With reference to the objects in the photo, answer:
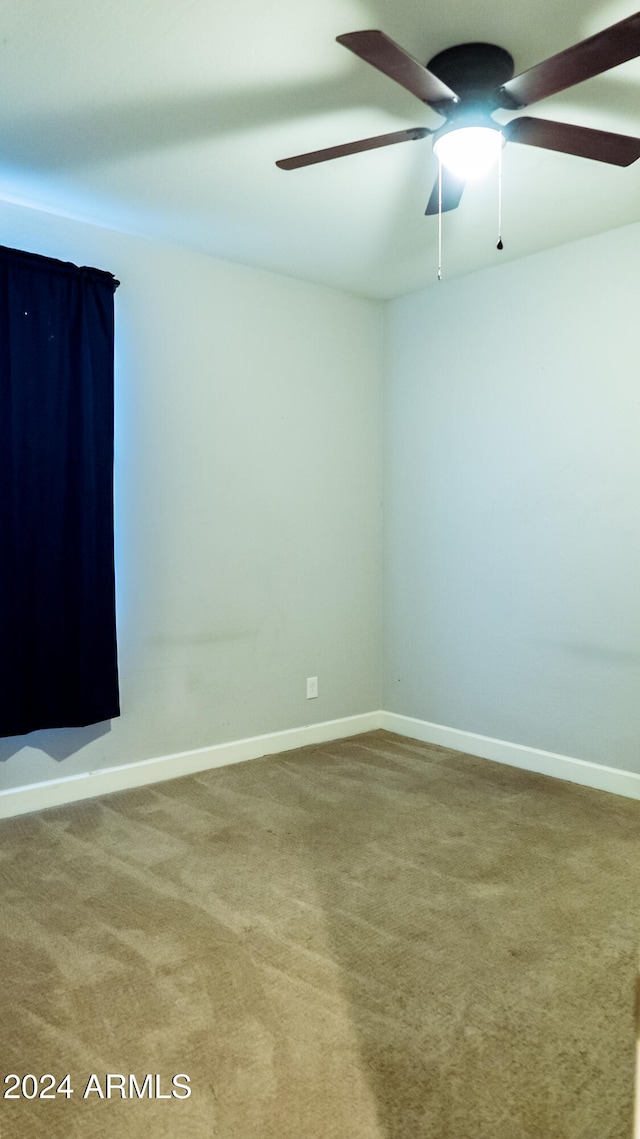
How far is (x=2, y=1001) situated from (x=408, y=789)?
1908 mm

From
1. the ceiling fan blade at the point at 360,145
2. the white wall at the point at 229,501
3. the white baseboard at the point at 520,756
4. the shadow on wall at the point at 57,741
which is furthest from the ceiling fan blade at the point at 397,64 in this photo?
the white baseboard at the point at 520,756

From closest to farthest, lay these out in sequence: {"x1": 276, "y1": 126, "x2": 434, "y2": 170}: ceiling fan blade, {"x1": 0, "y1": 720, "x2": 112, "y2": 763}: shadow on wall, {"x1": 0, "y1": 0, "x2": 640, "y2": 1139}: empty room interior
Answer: {"x1": 0, "y1": 0, "x2": 640, "y2": 1139}: empty room interior → {"x1": 276, "y1": 126, "x2": 434, "y2": 170}: ceiling fan blade → {"x1": 0, "y1": 720, "x2": 112, "y2": 763}: shadow on wall

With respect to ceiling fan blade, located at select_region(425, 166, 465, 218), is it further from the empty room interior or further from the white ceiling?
the white ceiling

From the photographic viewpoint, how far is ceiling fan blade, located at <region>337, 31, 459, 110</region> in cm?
159

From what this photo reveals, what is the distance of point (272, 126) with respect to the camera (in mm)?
2430

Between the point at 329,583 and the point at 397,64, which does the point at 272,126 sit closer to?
the point at 397,64

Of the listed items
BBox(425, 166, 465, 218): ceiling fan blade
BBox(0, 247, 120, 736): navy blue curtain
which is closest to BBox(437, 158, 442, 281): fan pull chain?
BBox(425, 166, 465, 218): ceiling fan blade

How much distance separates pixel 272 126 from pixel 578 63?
1.08m

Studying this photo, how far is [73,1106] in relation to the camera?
1.52 m

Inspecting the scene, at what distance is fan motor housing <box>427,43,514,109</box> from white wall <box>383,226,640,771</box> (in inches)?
56.8

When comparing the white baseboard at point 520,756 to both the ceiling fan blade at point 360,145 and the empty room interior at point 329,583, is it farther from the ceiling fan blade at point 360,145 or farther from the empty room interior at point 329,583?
the ceiling fan blade at point 360,145

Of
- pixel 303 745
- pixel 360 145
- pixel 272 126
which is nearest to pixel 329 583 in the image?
pixel 303 745

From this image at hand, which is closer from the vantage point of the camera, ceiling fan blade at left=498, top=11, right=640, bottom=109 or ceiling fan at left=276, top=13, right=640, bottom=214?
ceiling fan blade at left=498, top=11, right=640, bottom=109

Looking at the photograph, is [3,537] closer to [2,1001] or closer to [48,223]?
[48,223]
